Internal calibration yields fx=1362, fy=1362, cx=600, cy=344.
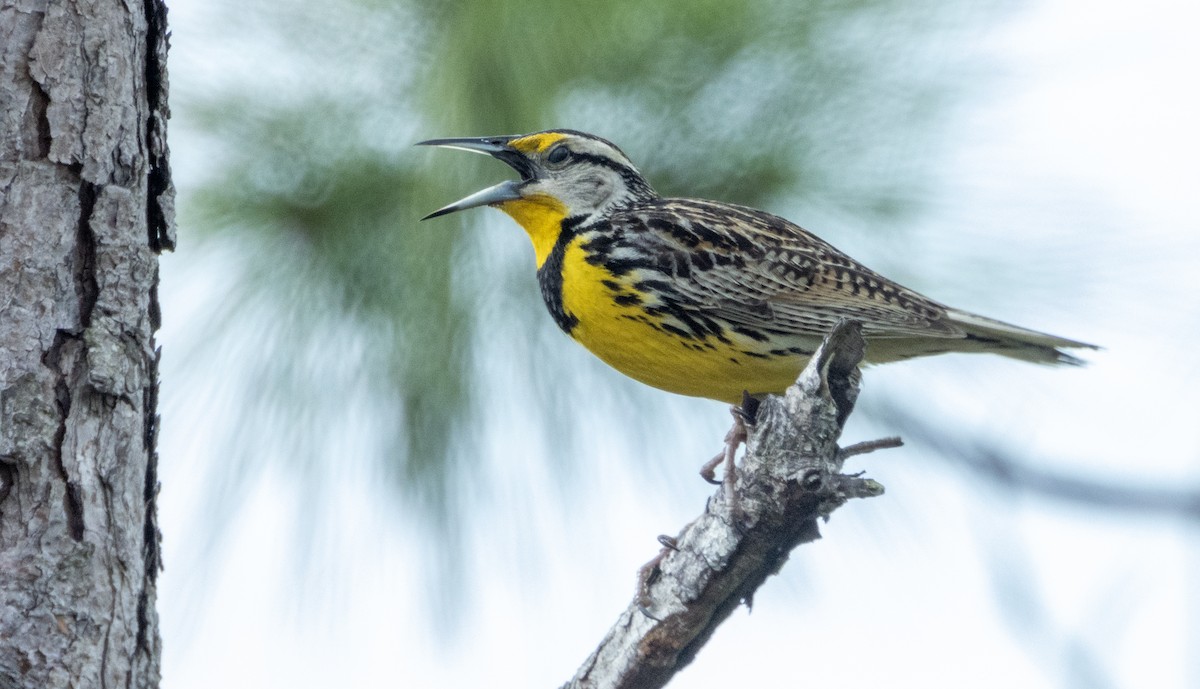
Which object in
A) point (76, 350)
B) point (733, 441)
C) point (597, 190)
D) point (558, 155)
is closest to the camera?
point (76, 350)

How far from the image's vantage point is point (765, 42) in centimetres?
239

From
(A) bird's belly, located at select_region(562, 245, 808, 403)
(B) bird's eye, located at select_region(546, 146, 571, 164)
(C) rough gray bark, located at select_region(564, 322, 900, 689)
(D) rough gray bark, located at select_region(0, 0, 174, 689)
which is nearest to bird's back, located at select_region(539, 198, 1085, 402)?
(A) bird's belly, located at select_region(562, 245, 808, 403)

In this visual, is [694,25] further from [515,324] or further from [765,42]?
[515,324]

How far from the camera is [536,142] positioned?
2.37 meters

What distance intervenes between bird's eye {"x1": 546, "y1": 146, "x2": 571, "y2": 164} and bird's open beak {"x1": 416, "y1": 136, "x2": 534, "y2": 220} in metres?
0.06

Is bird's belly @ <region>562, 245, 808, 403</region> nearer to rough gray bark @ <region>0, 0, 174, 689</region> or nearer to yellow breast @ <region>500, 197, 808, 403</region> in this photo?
yellow breast @ <region>500, 197, 808, 403</region>

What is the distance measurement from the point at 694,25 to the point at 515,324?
0.62m

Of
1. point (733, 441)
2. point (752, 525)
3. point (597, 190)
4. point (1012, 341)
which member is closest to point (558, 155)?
point (597, 190)

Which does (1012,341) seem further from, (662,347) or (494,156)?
(494,156)

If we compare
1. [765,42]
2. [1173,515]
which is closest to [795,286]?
[765,42]

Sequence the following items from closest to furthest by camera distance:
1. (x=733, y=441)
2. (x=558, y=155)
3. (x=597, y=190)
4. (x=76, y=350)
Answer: (x=76, y=350) < (x=733, y=441) < (x=558, y=155) < (x=597, y=190)

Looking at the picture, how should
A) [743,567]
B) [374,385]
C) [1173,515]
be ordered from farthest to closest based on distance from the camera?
[374,385] → [743,567] → [1173,515]

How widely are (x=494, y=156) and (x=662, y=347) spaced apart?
0.44 metres

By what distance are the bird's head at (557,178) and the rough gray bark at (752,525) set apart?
84cm
